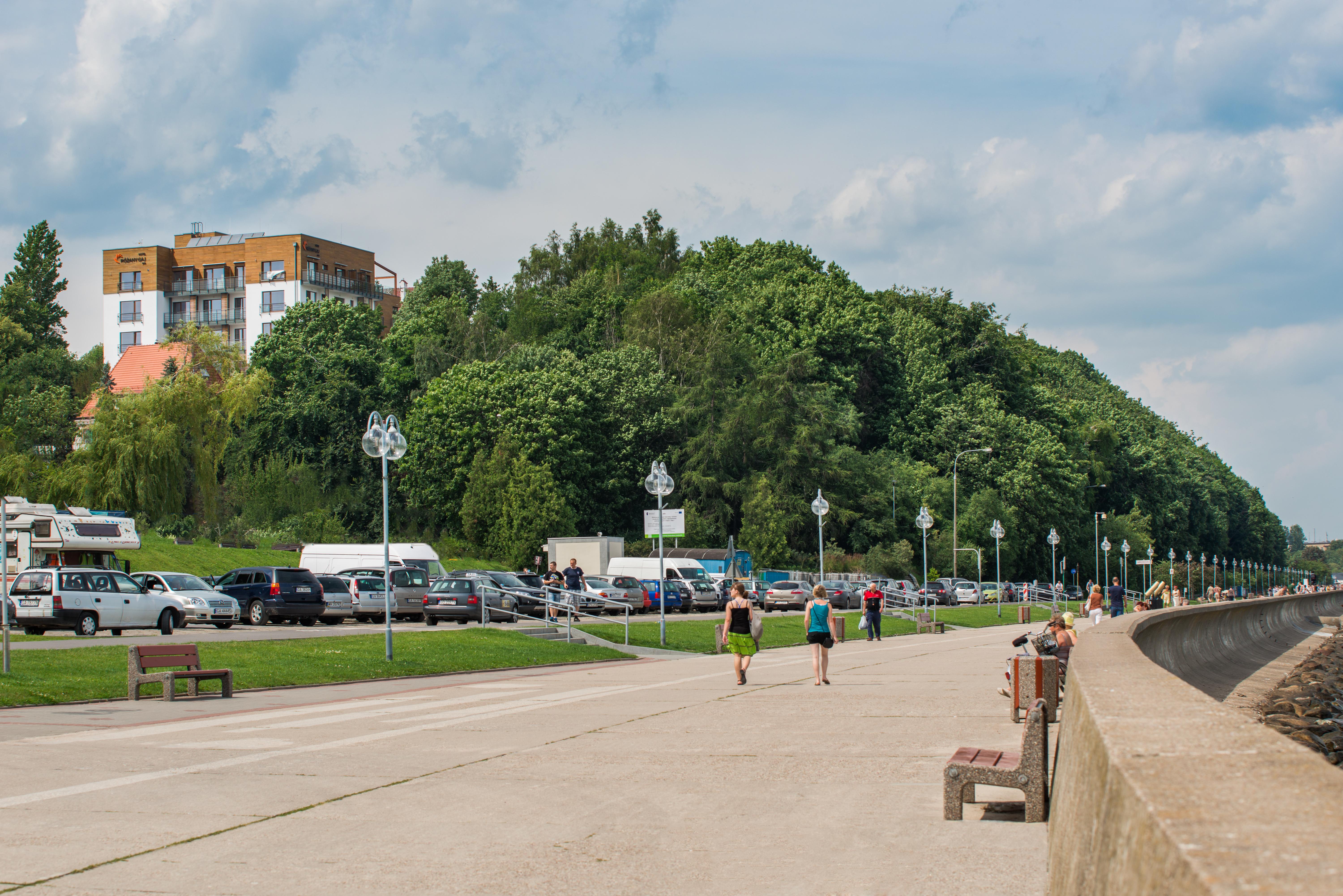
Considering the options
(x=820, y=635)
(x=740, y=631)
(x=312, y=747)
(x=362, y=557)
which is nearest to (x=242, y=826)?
(x=312, y=747)

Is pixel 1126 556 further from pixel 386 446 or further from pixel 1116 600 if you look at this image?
pixel 386 446

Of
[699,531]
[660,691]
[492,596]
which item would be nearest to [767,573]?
[699,531]

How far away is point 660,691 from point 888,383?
74027 millimetres

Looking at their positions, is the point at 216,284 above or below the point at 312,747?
above

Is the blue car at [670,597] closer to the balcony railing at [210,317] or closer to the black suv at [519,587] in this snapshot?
the black suv at [519,587]

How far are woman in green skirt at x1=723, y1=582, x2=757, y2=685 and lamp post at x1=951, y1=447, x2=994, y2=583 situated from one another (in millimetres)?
46941

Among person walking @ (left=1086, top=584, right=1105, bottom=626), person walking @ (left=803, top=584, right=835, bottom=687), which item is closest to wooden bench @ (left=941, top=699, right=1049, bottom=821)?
person walking @ (left=803, top=584, right=835, bottom=687)

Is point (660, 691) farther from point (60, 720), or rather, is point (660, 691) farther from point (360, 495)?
point (360, 495)

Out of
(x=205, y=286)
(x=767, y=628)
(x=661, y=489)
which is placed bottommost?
(x=767, y=628)

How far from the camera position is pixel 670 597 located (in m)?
48.5

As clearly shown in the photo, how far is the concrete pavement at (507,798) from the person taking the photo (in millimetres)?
6449

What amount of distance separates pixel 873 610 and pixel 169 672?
22426 mm

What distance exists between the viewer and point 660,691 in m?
18.0

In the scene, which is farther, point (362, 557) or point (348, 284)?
point (348, 284)
